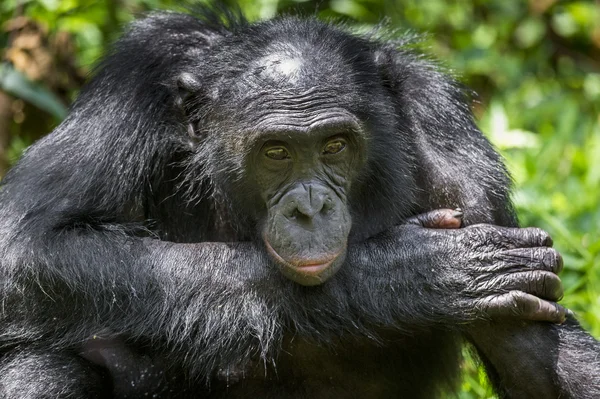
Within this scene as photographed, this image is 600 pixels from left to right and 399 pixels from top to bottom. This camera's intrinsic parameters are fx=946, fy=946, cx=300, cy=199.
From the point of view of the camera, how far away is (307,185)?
4.73 meters

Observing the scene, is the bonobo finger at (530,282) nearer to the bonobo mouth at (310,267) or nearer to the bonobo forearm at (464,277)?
the bonobo forearm at (464,277)

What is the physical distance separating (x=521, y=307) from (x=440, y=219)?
29.5 inches

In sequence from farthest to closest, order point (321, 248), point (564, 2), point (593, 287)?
point (564, 2) < point (593, 287) < point (321, 248)

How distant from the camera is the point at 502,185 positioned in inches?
218

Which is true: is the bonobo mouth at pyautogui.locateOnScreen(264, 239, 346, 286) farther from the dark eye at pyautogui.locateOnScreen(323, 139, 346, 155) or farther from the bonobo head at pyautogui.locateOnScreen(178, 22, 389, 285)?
the dark eye at pyautogui.locateOnScreen(323, 139, 346, 155)

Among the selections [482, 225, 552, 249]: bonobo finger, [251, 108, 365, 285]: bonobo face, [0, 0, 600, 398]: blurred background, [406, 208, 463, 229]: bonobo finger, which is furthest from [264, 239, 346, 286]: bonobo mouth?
[0, 0, 600, 398]: blurred background

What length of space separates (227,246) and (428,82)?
162 centimetres

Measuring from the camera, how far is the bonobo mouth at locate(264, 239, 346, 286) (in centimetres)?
458

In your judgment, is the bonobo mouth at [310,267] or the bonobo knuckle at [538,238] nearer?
the bonobo mouth at [310,267]

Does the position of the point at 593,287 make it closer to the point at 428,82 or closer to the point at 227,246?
the point at 428,82

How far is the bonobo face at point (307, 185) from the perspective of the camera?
15.1ft

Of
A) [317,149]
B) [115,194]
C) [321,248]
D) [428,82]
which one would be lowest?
[115,194]

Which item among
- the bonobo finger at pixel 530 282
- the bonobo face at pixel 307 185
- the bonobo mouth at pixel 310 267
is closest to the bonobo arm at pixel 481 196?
the bonobo finger at pixel 530 282

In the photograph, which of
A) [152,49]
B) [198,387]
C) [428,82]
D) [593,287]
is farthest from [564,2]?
[198,387]
